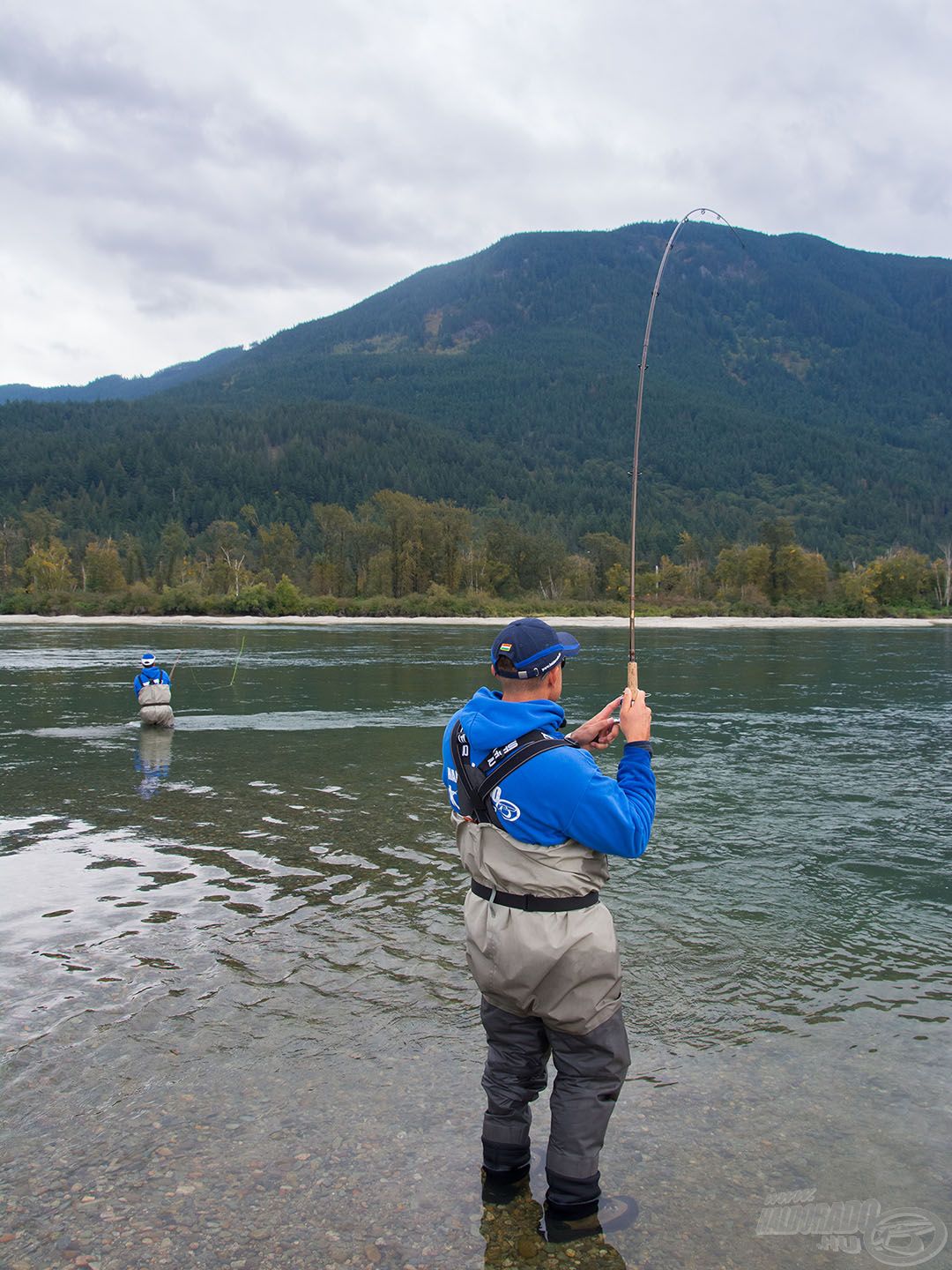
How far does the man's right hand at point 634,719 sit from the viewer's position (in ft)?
13.8

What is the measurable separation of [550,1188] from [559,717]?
1906mm

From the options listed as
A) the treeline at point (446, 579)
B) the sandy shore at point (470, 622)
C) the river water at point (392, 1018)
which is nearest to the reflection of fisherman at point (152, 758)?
the river water at point (392, 1018)

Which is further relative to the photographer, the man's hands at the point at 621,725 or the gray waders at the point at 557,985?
the man's hands at the point at 621,725

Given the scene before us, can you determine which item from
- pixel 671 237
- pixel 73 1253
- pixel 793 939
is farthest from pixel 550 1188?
pixel 671 237

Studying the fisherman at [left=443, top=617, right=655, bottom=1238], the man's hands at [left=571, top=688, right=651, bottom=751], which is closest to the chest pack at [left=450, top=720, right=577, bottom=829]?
the fisherman at [left=443, top=617, right=655, bottom=1238]

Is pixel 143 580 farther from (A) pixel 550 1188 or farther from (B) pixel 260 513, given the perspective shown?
(A) pixel 550 1188

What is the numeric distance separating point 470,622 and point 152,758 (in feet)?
251

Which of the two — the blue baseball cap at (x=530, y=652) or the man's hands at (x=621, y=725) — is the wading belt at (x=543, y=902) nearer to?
the man's hands at (x=621, y=725)

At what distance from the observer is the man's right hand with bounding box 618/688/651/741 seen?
4.20 meters

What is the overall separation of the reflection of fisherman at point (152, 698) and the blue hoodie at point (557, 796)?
17.2 meters

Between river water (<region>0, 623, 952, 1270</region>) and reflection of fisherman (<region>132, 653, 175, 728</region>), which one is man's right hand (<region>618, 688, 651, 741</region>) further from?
reflection of fisherman (<region>132, 653, 175, 728</region>)

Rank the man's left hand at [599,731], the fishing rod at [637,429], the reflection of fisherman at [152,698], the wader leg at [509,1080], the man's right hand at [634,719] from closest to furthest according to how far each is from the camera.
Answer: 1. the wader leg at [509,1080]
2. the man's right hand at [634,719]
3. the man's left hand at [599,731]
4. the fishing rod at [637,429]
5. the reflection of fisherman at [152,698]

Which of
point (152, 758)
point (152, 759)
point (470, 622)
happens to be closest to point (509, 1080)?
point (152, 759)

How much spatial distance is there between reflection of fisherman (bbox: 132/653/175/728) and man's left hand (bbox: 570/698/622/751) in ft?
55.1
